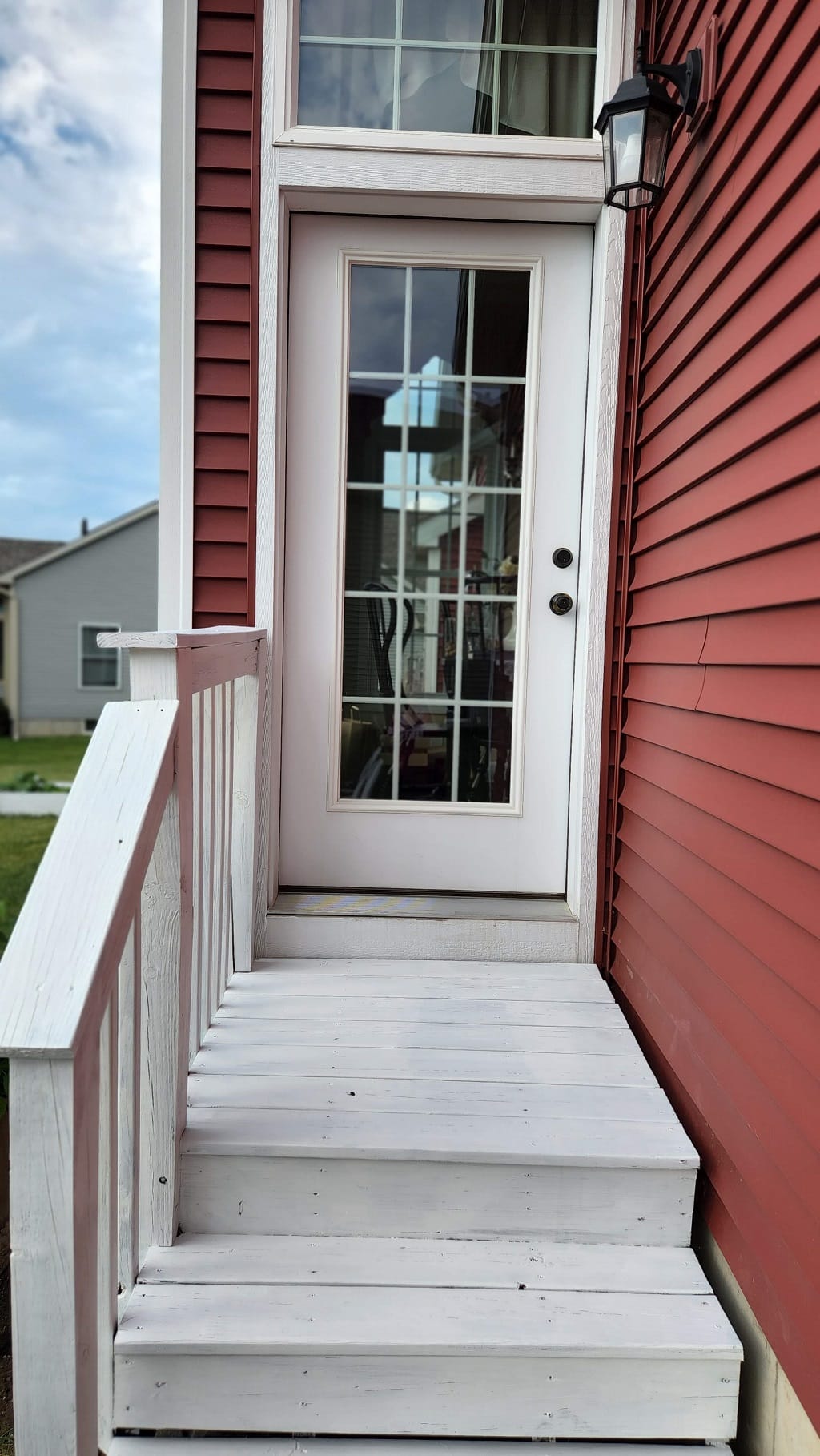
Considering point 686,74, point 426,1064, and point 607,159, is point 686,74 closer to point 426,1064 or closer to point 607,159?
point 607,159

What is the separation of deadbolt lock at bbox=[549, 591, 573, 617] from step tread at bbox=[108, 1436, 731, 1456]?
1.71m

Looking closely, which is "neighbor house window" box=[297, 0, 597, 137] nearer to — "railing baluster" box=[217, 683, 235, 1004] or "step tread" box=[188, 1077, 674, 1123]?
"railing baluster" box=[217, 683, 235, 1004]

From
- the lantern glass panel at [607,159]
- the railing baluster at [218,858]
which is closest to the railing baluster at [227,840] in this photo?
the railing baluster at [218,858]

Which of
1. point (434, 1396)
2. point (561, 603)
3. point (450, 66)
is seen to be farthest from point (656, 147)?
point (434, 1396)

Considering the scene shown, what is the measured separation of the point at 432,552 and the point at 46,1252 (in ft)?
6.11

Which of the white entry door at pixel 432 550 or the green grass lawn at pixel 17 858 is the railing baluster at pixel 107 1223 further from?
the green grass lawn at pixel 17 858

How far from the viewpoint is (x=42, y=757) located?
1819 centimetres

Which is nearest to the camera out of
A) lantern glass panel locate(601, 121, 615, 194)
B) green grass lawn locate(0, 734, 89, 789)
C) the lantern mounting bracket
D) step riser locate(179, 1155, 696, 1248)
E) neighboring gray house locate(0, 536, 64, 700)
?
step riser locate(179, 1155, 696, 1248)

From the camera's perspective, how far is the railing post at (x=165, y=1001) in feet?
4.59

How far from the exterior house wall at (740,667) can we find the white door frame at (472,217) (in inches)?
7.2

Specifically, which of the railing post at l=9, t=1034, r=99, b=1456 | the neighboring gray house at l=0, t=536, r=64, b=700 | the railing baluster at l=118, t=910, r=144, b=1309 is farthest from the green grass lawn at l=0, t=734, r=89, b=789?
the railing post at l=9, t=1034, r=99, b=1456

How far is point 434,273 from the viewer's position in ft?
7.67

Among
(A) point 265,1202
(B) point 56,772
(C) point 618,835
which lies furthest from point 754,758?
(B) point 56,772

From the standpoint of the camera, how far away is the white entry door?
233 centimetres
